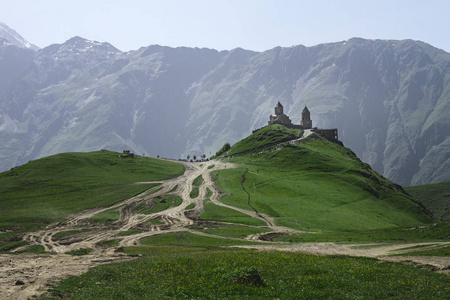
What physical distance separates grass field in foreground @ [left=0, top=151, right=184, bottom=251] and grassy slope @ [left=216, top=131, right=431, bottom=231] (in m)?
32.6

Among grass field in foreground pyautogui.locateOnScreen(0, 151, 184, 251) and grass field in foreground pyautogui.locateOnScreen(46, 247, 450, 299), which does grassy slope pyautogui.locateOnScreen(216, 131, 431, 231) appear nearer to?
grass field in foreground pyautogui.locateOnScreen(0, 151, 184, 251)

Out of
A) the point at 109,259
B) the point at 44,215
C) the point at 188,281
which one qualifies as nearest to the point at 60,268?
the point at 109,259

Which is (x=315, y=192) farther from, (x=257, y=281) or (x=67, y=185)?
(x=257, y=281)

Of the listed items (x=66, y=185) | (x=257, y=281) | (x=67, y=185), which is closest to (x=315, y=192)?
(x=67, y=185)

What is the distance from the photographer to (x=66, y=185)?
128750 millimetres

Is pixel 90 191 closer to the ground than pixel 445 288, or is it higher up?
higher up

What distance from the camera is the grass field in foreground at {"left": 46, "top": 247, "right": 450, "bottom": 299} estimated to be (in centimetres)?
2902

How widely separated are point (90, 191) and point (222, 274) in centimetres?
9855

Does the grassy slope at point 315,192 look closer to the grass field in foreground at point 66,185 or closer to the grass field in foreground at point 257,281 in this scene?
the grass field in foreground at point 66,185

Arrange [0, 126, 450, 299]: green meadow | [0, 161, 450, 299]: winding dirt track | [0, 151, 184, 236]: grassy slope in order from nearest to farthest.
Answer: [0, 126, 450, 299]: green meadow < [0, 161, 450, 299]: winding dirt track < [0, 151, 184, 236]: grassy slope

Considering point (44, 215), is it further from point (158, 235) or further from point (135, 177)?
point (135, 177)

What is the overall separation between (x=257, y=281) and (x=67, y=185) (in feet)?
367

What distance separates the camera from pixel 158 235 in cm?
7612

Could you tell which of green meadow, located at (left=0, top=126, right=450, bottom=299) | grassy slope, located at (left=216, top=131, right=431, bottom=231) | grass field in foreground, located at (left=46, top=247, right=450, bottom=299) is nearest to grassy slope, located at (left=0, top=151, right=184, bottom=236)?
green meadow, located at (left=0, top=126, right=450, bottom=299)
